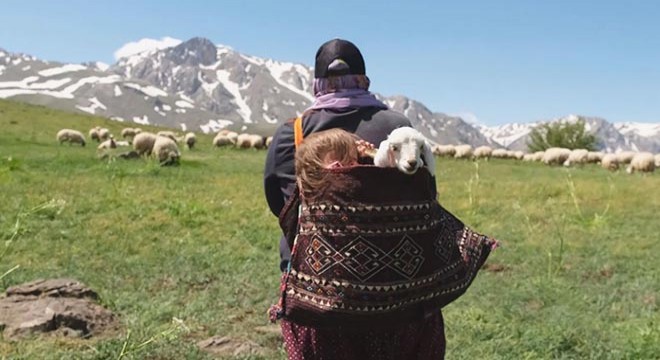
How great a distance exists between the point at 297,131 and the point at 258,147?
1528 inches

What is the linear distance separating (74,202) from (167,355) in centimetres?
933

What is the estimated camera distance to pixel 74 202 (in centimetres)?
1412

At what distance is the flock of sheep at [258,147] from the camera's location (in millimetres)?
26781

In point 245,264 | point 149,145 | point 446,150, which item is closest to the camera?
point 245,264

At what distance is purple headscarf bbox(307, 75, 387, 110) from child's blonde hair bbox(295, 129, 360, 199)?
0.32 m

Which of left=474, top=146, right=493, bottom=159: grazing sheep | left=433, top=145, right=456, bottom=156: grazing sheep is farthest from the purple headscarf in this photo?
left=433, top=145, right=456, bottom=156: grazing sheep

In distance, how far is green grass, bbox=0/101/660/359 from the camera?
6375 mm

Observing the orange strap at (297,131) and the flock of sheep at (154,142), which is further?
the flock of sheep at (154,142)

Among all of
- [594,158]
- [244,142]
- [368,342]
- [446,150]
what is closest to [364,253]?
[368,342]

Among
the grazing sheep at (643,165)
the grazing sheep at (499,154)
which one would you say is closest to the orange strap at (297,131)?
the grazing sheep at (643,165)

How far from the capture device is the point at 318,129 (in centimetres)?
320

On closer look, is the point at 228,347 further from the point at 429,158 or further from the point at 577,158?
the point at 577,158

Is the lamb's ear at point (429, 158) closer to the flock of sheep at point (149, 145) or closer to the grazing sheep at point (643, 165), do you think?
the flock of sheep at point (149, 145)

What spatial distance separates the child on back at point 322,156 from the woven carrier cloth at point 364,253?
0.18 feet
